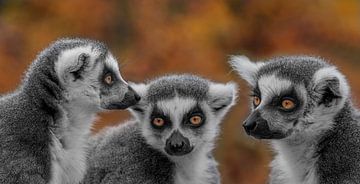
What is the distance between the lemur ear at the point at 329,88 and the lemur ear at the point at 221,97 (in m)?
1.13

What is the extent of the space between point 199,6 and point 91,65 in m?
6.66

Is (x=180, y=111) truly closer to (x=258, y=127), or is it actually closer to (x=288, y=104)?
(x=258, y=127)

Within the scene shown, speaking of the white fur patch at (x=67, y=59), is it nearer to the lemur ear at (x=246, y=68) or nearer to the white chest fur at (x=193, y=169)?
the white chest fur at (x=193, y=169)

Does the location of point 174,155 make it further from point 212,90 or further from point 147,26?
point 147,26

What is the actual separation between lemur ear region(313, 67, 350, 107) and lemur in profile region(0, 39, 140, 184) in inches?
61.9

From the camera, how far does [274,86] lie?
20.3 feet

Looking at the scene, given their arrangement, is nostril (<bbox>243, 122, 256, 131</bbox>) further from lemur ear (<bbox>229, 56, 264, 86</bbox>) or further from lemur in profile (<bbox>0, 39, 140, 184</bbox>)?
lemur in profile (<bbox>0, 39, 140, 184</bbox>)

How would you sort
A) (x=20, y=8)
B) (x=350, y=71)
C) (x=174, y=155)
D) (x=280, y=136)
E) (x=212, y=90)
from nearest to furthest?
(x=280, y=136) < (x=174, y=155) < (x=212, y=90) < (x=350, y=71) < (x=20, y=8)

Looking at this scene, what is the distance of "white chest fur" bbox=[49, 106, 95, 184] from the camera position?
598 cm

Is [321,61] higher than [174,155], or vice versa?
[321,61]

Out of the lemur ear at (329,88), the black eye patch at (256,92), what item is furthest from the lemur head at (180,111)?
the lemur ear at (329,88)

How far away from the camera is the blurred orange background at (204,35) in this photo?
1156 cm

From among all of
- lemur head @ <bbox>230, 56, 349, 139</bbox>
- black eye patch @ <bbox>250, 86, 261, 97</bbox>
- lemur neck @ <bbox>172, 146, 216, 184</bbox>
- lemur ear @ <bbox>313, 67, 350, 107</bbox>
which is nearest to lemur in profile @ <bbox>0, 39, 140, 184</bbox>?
lemur neck @ <bbox>172, 146, 216, 184</bbox>

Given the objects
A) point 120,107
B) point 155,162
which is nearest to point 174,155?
point 155,162
